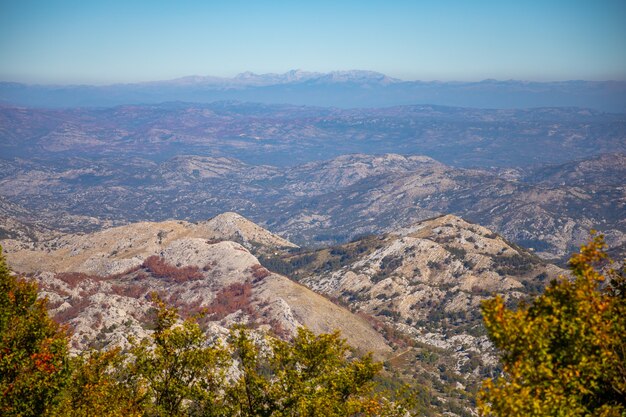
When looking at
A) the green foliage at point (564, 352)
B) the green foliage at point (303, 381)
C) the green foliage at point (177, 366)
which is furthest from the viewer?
the green foliage at point (177, 366)

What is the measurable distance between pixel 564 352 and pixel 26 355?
41188 mm

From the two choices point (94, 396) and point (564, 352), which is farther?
point (94, 396)

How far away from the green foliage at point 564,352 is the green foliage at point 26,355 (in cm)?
3358

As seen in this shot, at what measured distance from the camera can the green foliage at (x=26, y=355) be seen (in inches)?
1489

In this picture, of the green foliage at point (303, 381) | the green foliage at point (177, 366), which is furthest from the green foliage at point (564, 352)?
the green foliage at point (177, 366)

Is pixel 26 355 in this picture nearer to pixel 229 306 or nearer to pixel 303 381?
pixel 303 381

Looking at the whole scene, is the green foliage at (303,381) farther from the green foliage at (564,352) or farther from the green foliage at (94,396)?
the green foliage at (564,352)

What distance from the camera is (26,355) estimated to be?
4197cm

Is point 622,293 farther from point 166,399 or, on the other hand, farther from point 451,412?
point 451,412

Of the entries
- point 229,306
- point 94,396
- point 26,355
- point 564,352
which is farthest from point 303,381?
point 229,306

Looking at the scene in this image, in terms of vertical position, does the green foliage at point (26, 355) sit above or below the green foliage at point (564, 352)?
below

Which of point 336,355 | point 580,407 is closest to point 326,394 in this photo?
point 336,355

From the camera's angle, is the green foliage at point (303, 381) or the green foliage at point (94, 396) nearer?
the green foliage at point (303, 381)

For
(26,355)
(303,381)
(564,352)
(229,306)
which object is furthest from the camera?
(229,306)
